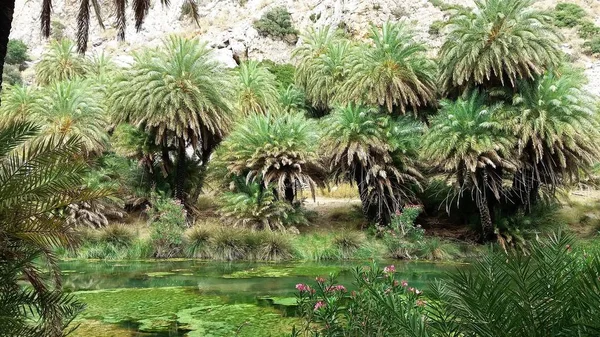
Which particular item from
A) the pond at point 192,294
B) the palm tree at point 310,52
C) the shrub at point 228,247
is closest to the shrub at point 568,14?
the palm tree at point 310,52

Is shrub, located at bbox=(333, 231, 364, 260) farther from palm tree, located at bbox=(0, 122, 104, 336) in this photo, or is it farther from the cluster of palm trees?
palm tree, located at bbox=(0, 122, 104, 336)

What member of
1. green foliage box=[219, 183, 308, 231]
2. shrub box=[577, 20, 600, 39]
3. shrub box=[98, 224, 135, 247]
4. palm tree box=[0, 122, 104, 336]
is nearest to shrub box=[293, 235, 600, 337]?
palm tree box=[0, 122, 104, 336]

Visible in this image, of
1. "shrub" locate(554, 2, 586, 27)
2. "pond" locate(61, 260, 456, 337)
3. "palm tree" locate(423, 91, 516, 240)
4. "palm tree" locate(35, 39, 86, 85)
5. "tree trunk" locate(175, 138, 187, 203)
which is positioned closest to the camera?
"pond" locate(61, 260, 456, 337)

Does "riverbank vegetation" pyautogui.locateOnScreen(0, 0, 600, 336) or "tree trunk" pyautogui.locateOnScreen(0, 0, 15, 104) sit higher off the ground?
"tree trunk" pyautogui.locateOnScreen(0, 0, 15, 104)

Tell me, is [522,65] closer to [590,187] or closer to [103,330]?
[590,187]

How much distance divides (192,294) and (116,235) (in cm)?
707

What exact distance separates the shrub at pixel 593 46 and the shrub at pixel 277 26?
69.7 feet

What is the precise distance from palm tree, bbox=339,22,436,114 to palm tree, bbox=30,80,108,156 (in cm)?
861

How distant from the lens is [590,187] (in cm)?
1853

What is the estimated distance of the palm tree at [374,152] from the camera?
48.5 ft

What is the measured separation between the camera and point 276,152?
50.7 feet

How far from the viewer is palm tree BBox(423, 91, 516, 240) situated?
13.2 m

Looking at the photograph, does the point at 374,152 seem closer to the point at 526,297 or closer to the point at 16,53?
the point at 526,297

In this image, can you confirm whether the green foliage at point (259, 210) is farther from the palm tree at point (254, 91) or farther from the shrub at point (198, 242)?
the palm tree at point (254, 91)
